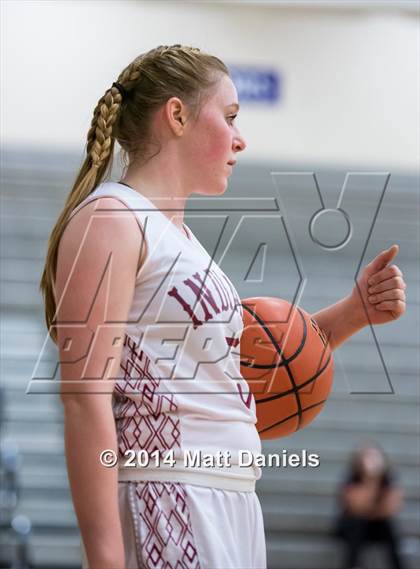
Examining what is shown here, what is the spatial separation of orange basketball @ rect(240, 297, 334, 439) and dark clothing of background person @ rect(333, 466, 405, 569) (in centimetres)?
267

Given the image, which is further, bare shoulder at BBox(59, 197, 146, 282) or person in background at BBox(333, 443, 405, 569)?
person in background at BBox(333, 443, 405, 569)

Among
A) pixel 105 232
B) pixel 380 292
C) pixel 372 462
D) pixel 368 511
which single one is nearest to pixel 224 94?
pixel 105 232

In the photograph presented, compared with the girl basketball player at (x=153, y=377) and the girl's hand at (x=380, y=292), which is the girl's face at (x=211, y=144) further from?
the girl's hand at (x=380, y=292)

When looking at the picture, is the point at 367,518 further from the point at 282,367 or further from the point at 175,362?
the point at 175,362

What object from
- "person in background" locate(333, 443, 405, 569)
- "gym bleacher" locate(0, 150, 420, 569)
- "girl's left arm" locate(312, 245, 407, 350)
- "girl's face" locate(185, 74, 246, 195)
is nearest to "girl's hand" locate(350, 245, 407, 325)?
"girl's left arm" locate(312, 245, 407, 350)

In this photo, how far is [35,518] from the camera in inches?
189

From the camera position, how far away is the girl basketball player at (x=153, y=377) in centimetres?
129

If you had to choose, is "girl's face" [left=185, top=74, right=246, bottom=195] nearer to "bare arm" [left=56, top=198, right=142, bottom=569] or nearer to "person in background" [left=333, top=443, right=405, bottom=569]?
"bare arm" [left=56, top=198, right=142, bottom=569]

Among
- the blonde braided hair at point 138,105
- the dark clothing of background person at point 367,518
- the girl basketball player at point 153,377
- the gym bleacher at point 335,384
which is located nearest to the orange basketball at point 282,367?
the girl basketball player at point 153,377

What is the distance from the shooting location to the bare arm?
1264 millimetres

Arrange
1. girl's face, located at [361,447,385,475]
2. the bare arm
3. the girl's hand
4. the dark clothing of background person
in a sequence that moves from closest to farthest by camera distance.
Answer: the bare arm < the girl's hand < the dark clothing of background person < girl's face, located at [361,447,385,475]

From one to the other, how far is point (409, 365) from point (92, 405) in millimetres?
4130

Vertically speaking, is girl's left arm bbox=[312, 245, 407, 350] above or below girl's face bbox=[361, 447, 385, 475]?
above

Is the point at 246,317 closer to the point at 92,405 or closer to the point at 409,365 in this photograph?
the point at 92,405
